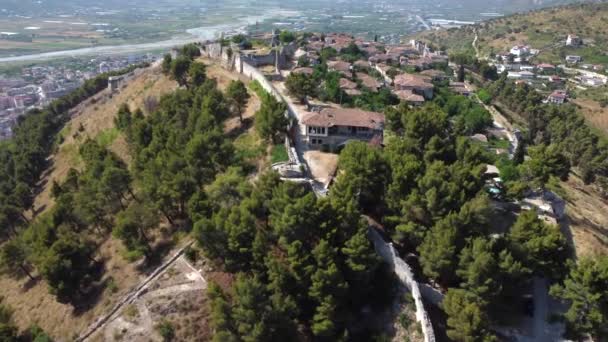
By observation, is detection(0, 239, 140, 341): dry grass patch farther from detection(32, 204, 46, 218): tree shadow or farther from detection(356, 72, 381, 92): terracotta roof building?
detection(356, 72, 381, 92): terracotta roof building

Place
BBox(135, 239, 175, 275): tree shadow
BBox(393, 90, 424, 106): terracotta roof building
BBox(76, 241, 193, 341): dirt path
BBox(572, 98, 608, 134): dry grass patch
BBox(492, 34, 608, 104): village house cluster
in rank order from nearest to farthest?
BBox(76, 241, 193, 341): dirt path
BBox(135, 239, 175, 275): tree shadow
BBox(393, 90, 424, 106): terracotta roof building
BBox(572, 98, 608, 134): dry grass patch
BBox(492, 34, 608, 104): village house cluster

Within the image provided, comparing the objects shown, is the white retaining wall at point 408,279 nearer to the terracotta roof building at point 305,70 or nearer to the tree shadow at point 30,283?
the tree shadow at point 30,283

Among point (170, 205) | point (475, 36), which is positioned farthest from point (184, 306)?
point (475, 36)

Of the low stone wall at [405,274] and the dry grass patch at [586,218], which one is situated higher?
the low stone wall at [405,274]

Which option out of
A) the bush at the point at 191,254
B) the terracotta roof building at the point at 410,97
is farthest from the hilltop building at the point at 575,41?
the bush at the point at 191,254

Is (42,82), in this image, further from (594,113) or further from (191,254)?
(594,113)

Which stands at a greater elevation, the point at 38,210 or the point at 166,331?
the point at 166,331

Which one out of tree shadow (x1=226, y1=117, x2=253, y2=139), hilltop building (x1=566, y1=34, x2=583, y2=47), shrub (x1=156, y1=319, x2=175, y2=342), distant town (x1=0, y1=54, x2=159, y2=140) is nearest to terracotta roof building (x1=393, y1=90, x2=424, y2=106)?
tree shadow (x1=226, y1=117, x2=253, y2=139)

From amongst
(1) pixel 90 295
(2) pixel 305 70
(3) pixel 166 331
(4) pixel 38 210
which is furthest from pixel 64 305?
(2) pixel 305 70

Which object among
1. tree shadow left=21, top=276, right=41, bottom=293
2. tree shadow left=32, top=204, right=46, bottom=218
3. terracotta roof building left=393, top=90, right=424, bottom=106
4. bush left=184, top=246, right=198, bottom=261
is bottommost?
tree shadow left=32, top=204, right=46, bottom=218
